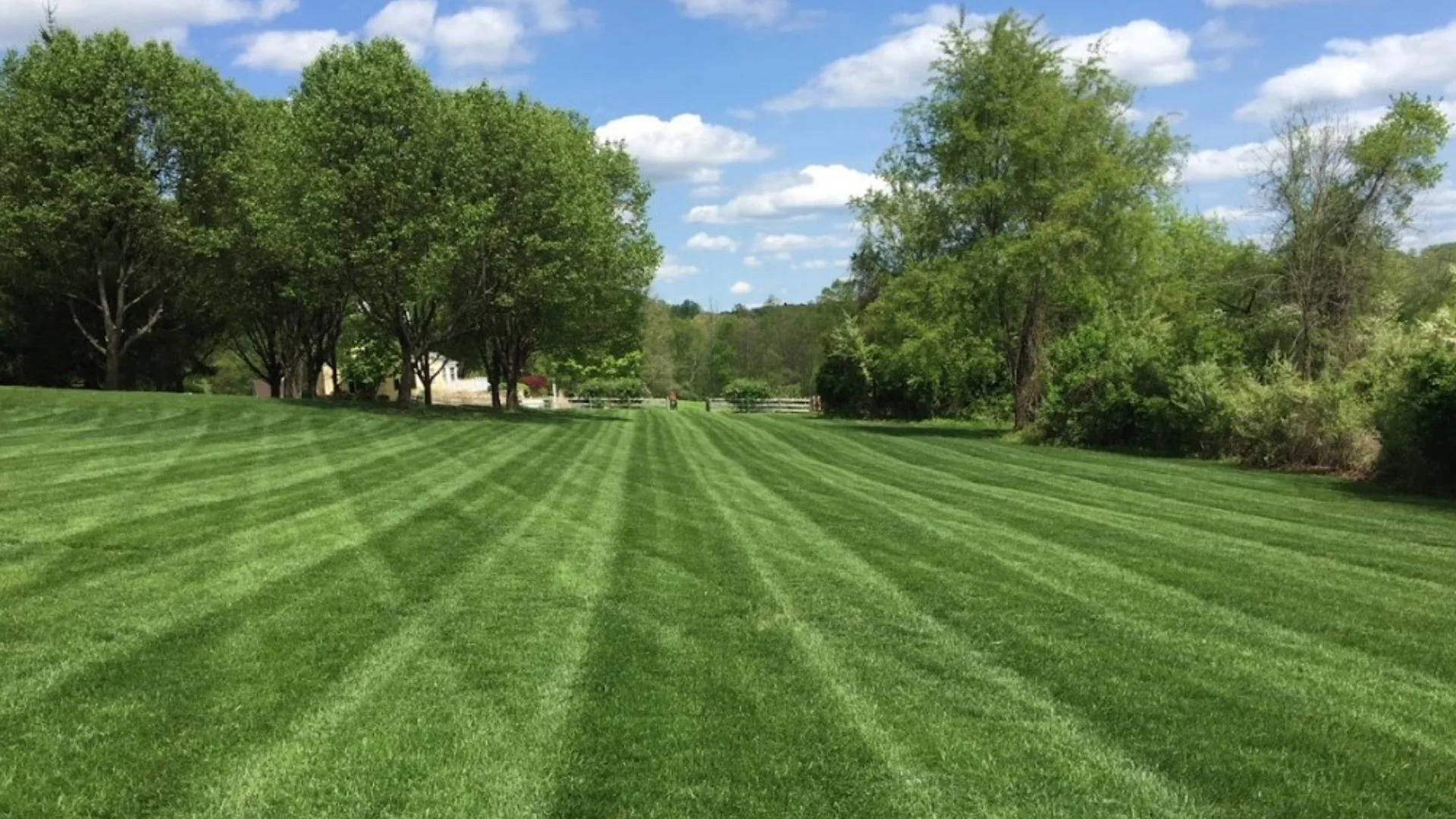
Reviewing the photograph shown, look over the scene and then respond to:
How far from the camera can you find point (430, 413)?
32938 millimetres

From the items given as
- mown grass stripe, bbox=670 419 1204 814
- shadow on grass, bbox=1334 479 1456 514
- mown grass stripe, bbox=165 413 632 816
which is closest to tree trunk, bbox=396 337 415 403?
shadow on grass, bbox=1334 479 1456 514

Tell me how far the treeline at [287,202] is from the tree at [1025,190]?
1128 centimetres

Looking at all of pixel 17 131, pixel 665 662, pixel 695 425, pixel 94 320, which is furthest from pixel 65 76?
pixel 665 662

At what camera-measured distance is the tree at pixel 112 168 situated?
29.6m

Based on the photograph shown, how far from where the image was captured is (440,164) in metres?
28.9

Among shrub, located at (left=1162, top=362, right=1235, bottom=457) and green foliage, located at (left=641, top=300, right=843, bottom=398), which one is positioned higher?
green foliage, located at (left=641, top=300, right=843, bottom=398)

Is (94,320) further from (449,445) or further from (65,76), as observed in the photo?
(449,445)

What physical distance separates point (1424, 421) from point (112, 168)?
33599 mm

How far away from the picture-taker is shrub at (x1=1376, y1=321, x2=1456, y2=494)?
14.9 m

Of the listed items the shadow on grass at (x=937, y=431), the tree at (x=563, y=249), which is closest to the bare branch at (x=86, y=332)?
the tree at (x=563, y=249)

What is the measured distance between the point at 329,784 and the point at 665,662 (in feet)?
7.02

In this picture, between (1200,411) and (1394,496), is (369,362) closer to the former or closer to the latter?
(1200,411)

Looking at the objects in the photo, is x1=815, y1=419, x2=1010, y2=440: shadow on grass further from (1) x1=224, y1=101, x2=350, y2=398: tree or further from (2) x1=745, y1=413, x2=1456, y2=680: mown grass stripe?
(2) x1=745, y1=413, x2=1456, y2=680: mown grass stripe

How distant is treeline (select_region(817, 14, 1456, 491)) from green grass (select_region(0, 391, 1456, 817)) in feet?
42.3
